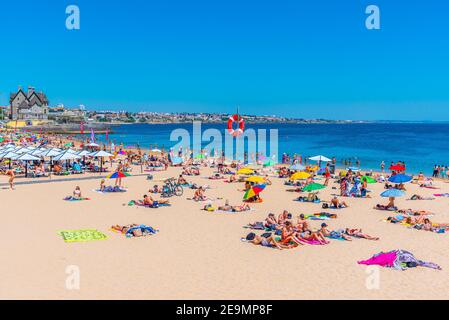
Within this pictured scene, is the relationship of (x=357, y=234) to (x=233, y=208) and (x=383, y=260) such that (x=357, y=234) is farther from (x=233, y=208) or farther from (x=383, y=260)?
(x=233, y=208)

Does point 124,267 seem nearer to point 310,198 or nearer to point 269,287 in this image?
point 269,287

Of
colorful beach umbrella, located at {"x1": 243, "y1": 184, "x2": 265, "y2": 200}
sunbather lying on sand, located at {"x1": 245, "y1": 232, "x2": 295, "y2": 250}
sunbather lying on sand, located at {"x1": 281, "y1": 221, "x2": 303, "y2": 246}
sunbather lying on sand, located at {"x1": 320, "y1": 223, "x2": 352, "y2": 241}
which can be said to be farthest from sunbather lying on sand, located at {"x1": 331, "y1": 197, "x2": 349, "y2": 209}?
sunbather lying on sand, located at {"x1": 245, "y1": 232, "x2": 295, "y2": 250}

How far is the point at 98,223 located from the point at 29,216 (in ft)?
7.43

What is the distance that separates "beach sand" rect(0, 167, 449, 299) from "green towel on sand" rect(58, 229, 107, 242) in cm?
20

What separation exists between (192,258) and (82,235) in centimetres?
309

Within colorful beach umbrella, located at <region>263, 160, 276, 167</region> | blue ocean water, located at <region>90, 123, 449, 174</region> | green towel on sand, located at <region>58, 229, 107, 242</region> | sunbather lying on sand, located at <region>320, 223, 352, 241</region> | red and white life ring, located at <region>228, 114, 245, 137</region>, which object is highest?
red and white life ring, located at <region>228, 114, 245, 137</region>

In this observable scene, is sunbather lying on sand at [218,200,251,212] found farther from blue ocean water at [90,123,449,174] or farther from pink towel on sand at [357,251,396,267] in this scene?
blue ocean water at [90,123,449,174]

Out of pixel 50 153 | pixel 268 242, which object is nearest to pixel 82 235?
pixel 268 242

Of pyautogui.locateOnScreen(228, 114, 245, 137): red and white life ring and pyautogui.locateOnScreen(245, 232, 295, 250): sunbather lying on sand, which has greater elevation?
pyautogui.locateOnScreen(228, 114, 245, 137): red and white life ring

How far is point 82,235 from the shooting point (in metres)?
10.6

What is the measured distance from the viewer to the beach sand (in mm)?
7410

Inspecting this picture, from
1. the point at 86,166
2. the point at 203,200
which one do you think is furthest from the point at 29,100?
the point at 203,200

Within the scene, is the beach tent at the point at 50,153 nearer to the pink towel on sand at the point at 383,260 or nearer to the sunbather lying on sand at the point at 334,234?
the sunbather lying on sand at the point at 334,234

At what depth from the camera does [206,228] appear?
11750mm
